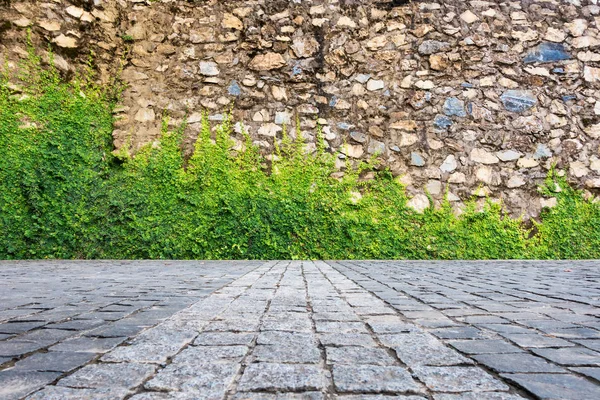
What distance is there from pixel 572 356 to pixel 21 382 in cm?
165

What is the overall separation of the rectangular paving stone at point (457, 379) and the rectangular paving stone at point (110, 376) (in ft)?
2.52

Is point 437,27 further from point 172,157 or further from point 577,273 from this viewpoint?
point 172,157

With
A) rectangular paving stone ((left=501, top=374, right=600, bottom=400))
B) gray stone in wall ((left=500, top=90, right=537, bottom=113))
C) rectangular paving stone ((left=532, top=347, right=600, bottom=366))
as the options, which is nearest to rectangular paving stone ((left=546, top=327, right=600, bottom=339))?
rectangular paving stone ((left=532, top=347, right=600, bottom=366))

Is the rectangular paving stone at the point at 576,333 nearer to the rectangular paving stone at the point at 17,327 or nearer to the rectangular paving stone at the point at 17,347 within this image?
the rectangular paving stone at the point at 17,347

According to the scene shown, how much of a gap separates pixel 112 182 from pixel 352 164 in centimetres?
349

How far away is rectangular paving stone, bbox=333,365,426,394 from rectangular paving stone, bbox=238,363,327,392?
0.05 meters

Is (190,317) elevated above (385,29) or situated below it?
below

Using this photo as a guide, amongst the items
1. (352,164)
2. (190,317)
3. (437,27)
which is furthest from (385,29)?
(190,317)

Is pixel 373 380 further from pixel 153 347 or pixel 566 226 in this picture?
pixel 566 226

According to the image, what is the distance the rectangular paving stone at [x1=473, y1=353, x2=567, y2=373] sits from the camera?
1.13 metres

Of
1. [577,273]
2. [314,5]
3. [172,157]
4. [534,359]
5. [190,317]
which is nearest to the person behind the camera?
[534,359]

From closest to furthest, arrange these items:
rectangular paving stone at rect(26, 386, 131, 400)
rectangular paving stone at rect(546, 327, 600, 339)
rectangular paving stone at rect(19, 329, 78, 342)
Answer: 1. rectangular paving stone at rect(26, 386, 131, 400)
2. rectangular paving stone at rect(19, 329, 78, 342)
3. rectangular paving stone at rect(546, 327, 600, 339)

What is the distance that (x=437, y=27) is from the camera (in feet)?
19.6

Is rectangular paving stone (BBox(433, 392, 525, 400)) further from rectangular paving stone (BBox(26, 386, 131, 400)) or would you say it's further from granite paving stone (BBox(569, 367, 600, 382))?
rectangular paving stone (BBox(26, 386, 131, 400))
